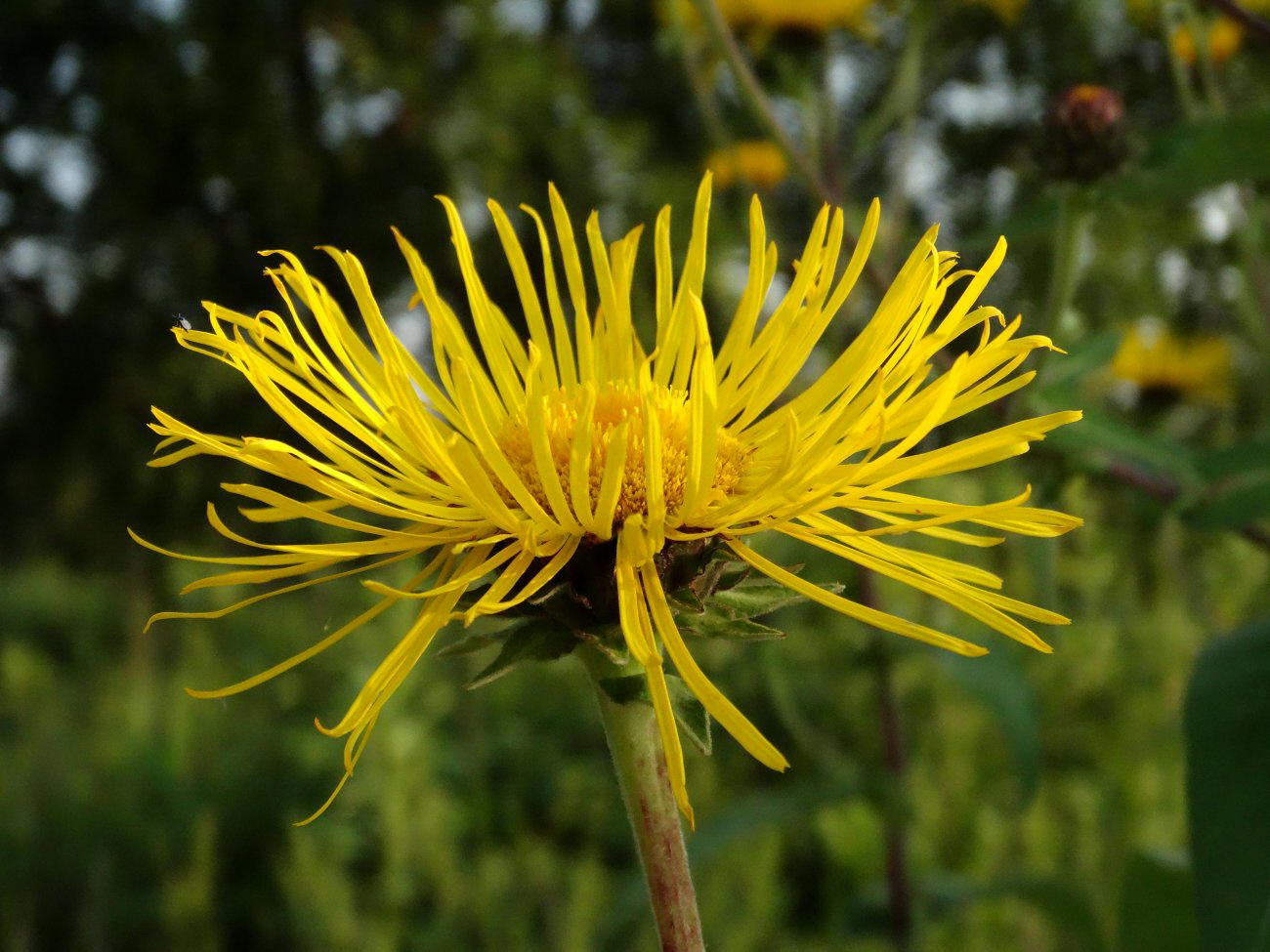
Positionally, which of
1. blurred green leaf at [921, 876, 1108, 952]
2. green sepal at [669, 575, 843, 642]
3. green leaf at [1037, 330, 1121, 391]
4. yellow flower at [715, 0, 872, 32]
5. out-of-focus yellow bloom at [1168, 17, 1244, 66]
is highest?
yellow flower at [715, 0, 872, 32]

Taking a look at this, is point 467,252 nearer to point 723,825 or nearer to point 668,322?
point 668,322

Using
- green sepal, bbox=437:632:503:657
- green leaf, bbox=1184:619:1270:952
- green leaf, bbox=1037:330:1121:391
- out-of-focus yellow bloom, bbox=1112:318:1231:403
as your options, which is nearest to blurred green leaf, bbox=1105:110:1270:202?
green leaf, bbox=1037:330:1121:391

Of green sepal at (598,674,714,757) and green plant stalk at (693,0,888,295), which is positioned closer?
green sepal at (598,674,714,757)

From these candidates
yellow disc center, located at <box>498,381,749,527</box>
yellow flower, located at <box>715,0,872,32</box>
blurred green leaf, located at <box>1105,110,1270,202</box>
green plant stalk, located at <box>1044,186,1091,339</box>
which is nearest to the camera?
yellow disc center, located at <box>498,381,749,527</box>

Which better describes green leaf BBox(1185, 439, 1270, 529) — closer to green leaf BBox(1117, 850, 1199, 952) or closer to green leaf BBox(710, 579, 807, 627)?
green leaf BBox(1117, 850, 1199, 952)

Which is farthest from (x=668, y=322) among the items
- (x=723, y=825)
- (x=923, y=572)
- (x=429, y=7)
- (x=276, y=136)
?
(x=429, y=7)

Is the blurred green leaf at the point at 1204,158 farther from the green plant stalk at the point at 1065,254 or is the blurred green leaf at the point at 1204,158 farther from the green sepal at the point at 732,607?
the green sepal at the point at 732,607
